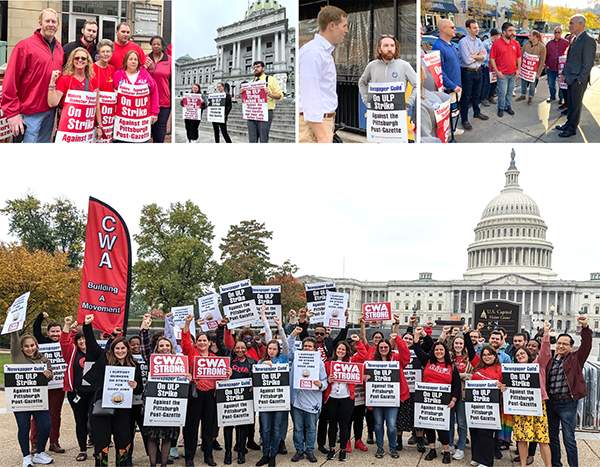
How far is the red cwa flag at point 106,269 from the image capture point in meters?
12.1

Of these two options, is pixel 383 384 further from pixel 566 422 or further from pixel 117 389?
pixel 117 389

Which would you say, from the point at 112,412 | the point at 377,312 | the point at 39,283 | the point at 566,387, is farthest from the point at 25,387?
the point at 39,283

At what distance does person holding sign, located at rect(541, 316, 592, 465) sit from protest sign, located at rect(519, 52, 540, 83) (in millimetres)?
5013

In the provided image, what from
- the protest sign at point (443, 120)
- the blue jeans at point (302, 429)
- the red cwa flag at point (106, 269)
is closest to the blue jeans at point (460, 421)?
the blue jeans at point (302, 429)

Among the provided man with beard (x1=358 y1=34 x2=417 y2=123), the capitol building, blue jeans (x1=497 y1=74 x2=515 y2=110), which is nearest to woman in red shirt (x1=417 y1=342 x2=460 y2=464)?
man with beard (x1=358 y1=34 x2=417 y2=123)

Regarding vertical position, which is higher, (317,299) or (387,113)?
(387,113)

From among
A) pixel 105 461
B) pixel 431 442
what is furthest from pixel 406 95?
pixel 105 461

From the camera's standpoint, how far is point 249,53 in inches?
547

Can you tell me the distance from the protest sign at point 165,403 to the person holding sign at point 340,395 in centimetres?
195

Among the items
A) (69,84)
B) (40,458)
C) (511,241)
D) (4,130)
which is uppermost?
(511,241)

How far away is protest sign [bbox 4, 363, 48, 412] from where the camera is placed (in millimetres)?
10570

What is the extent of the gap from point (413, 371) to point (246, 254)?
1092 inches

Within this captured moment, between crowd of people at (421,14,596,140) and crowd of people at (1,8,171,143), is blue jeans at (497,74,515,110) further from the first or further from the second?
crowd of people at (1,8,171,143)

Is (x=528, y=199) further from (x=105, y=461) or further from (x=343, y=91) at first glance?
(x=105, y=461)
